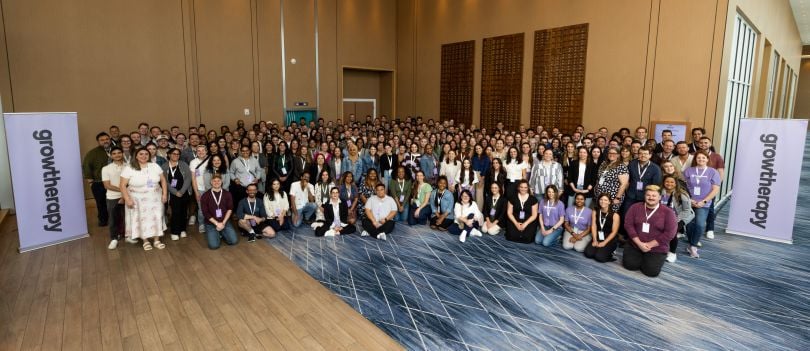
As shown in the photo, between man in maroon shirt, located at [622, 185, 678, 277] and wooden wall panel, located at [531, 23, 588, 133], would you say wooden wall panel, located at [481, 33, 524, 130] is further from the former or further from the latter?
man in maroon shirt, located at [622, 185, 678, 277]

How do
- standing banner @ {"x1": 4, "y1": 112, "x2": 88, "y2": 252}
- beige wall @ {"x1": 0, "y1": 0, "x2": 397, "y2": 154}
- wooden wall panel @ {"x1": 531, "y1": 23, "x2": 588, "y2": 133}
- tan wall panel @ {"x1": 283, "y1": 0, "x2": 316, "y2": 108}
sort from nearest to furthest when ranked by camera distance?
standing banner @ {"x1": 4, "y1": 112, "x2": 88, "y2": 252}, beige wall @ {"x1": 0, "y1": 0, "x2": 397, "y2": 154}, wooden wall panel @ {"x1": 531, "y1": 23, "x2": 588, "y2": 133}, tan wall panel @ {"x1": 283, "y1": 0, "x2": 316, "y2": 108}

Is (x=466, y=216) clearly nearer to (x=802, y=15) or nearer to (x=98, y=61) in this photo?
(x=98, y=61)

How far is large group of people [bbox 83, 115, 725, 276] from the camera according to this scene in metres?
6.32

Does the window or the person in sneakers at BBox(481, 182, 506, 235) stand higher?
the window

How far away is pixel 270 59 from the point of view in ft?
40.8

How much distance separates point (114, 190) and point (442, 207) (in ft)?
17.1

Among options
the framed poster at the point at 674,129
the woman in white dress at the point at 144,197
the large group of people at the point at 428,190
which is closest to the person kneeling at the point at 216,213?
the large group of people at the point at 428,190

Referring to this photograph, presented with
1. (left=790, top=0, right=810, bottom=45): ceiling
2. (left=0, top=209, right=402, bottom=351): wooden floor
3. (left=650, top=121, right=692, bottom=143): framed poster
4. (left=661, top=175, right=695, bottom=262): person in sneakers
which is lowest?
(left=0, top=209, right=402, bottom=351): wooden floor

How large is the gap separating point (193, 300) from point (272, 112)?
28.2 feet

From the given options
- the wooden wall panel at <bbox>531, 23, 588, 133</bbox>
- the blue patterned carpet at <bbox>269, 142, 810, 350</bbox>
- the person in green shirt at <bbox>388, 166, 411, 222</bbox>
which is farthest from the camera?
the wooden wall panel at <bbox>531, 23, 588, 133</bbox>

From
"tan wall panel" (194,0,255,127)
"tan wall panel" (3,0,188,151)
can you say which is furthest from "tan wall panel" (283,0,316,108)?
"tan wall panel" (3,0,188,151)

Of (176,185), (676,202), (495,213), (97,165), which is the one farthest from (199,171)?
(676,202)

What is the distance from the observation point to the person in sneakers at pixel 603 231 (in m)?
6.14

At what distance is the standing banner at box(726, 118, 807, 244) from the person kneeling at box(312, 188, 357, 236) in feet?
21.5
